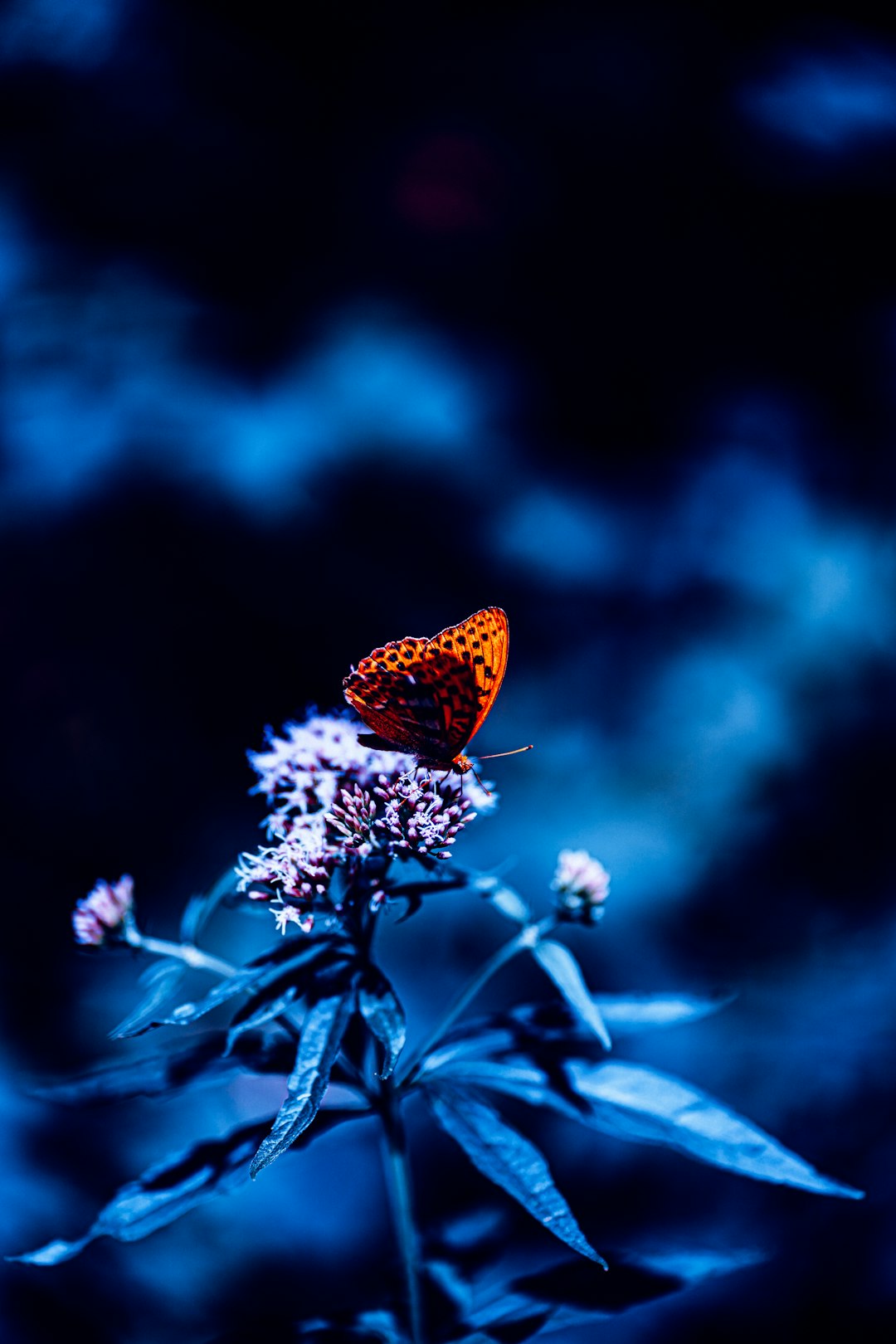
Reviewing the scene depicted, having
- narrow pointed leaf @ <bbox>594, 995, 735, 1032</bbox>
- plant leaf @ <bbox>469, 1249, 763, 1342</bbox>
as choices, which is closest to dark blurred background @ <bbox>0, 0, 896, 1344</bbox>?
plant leaf @ <bbox>469, 1249, 763, 1342</bbox>

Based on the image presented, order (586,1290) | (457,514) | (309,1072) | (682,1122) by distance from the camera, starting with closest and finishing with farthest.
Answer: (309,1072)
(682,1122)
(586,1290)
(457,514)

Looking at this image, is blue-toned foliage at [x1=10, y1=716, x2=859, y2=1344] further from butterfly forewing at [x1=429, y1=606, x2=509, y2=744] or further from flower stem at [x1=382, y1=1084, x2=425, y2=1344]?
butterfly forewing at [x1=429, y1=606, x2=509, y2=744]

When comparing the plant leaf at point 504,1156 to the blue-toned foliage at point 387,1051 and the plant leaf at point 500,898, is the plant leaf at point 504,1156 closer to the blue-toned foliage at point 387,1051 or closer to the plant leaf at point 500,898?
the blue-toned foliage at point 387,1051

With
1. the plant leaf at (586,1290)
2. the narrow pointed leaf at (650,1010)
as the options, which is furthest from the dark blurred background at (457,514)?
the narrow pointed leaf at (650,1010)

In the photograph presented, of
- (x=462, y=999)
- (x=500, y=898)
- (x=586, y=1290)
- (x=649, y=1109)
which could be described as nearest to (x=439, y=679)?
(x=500, y=898)

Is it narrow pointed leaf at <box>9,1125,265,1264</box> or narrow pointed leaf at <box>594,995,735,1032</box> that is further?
narrow pointed leaf at <box>594,995,735,1032</box>

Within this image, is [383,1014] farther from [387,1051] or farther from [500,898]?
[500,898]
